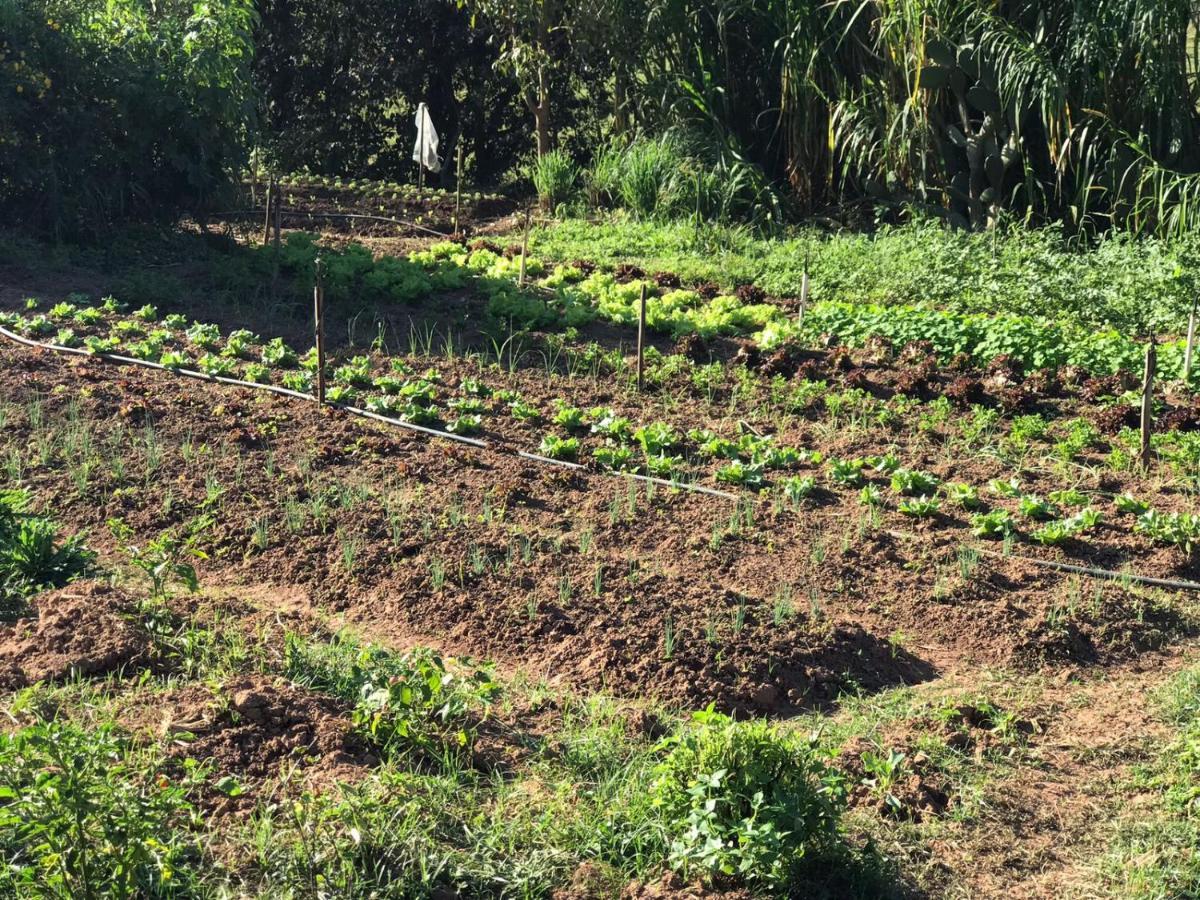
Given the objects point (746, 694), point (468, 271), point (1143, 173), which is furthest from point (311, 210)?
point (746, 694)

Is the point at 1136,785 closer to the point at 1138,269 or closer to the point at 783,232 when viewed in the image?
the point at 1138,269

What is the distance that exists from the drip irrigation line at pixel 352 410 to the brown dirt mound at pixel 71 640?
264cm

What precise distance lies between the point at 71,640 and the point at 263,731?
3.18 ft

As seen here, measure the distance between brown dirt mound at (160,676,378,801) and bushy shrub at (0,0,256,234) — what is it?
28.3 feet

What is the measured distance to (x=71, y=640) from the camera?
4.62 meters

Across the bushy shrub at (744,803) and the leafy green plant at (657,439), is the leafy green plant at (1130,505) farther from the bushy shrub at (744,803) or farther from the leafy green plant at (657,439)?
the bushy shrub at (744,803)

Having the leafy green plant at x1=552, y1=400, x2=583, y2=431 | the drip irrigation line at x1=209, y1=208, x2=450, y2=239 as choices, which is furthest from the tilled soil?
the drip irrigation line at x1=209, y1=208, x2=450, y2=239

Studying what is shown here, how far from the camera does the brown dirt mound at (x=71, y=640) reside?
176 inches

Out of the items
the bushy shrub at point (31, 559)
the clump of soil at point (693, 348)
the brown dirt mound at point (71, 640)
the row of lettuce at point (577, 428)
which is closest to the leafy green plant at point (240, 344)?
the row of lettuce at point (577, 428)

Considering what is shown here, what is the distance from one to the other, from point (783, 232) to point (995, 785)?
8749mm

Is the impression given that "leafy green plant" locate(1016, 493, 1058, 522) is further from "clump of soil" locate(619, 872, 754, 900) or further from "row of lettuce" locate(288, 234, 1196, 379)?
"clump of soil" locate(619, 872, 754, 900)

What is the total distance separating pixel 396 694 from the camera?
13.7ft

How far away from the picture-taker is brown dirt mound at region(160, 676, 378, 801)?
396 centimetres

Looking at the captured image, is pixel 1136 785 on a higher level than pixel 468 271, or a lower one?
lower
